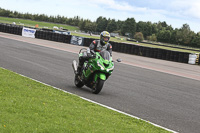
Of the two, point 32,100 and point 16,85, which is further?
point 16,85

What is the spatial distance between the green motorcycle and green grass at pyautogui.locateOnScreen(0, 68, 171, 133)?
142 centimetres

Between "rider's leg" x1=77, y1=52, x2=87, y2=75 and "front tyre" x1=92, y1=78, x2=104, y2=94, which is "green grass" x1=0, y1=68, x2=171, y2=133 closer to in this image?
"front tyre" x1=92, y1=78, x2=104, y2=94

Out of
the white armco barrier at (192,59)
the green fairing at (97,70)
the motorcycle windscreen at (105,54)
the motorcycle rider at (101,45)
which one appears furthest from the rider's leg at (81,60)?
the white armco barrier at (192,59)

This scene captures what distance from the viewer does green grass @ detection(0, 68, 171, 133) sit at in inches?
217

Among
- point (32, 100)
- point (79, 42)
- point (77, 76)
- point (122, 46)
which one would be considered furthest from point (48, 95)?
point (79, 42)

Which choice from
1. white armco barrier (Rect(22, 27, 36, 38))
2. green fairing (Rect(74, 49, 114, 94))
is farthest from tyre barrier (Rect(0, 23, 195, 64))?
green fairing (Rect(74, 49, 114, 94))

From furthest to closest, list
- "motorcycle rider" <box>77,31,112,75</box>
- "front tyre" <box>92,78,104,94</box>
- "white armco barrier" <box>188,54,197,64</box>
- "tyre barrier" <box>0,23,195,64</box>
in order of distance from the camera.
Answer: "tyre barrier" <box>0,23,195,64</box> → "white armco barrier" <box>188,54,197,64</box> → "motorcycle rider" <box>77,31,112,75</box> → "front tyre" <box>92,78,104,94</box>

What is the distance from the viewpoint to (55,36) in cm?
4303

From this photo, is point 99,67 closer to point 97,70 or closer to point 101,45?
point 97,70

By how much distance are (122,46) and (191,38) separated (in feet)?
413

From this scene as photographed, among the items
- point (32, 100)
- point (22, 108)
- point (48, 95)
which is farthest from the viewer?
point (48, 95)

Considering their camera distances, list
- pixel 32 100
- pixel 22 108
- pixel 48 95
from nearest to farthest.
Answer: pixel 22 108 → pixel 32 100 → pixel 48 95

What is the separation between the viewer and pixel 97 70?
32.6 feet

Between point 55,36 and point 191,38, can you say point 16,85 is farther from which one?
point 191,38
